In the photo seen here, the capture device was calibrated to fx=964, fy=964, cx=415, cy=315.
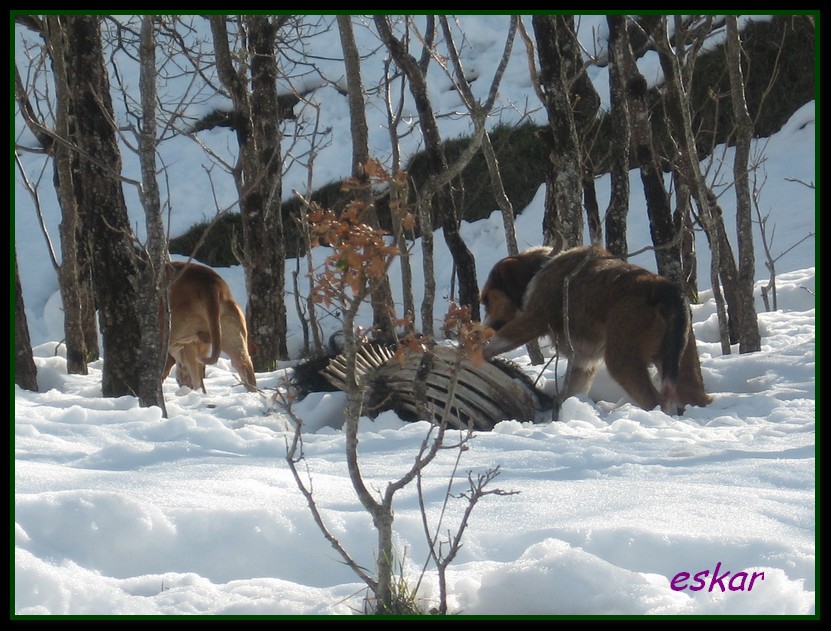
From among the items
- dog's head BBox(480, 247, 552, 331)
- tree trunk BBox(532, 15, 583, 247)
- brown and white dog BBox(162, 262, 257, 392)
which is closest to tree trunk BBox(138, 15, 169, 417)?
brown and white dog BBox(162, 262, 257, 392)

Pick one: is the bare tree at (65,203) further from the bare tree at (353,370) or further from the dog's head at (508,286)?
the bare tree at (353,370)

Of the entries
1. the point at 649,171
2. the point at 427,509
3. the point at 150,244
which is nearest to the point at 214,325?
the point at 150,244

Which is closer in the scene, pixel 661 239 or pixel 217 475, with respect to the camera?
pixel 217 475

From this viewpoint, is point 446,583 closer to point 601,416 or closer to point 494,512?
point 494,512

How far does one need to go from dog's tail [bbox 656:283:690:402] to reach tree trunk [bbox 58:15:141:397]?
3869mm

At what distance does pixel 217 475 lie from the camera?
13.1 ft

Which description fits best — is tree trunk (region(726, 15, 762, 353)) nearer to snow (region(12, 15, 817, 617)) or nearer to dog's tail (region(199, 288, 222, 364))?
snow (region(12, 15, 817, 617))

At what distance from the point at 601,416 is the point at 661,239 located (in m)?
2.50

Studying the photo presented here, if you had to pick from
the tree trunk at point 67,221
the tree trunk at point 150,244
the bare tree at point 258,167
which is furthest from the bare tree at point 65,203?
the tree trunk at point 150,244

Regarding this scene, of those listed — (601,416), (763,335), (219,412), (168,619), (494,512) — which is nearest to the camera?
(168,619)

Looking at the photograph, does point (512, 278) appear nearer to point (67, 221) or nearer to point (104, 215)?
point (104, 215)

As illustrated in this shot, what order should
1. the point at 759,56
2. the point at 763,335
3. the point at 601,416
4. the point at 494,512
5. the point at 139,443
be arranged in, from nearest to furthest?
the point at 494,512, the point at 139,443, the point at 601,416, the point at 763,335, the point at 759,56

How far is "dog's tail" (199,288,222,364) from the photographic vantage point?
7824 millimetres

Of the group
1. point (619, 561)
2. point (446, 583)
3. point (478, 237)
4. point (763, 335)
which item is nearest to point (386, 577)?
point (446, 583)
